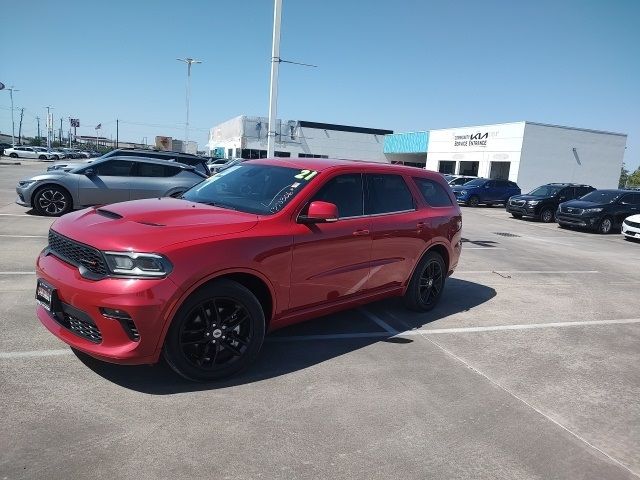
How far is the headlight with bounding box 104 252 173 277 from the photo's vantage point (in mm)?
3227

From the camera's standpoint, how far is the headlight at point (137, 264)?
3.23 meters

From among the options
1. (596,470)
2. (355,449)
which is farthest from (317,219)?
(596,470)

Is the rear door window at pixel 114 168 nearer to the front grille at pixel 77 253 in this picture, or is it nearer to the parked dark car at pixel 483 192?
the front grille at pixel 77 253

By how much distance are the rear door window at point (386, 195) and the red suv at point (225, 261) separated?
17mm

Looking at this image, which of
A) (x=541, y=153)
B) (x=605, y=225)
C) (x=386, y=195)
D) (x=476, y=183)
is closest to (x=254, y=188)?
(x=386, y=195)

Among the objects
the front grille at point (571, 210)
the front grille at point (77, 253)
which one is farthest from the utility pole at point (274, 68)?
the front grille at point (571, 210)

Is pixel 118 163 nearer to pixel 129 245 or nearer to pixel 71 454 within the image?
pixel 129 245

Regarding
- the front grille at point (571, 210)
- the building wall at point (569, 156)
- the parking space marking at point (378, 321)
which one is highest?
the building wall at point (569, 156)

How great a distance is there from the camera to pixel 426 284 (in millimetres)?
5902

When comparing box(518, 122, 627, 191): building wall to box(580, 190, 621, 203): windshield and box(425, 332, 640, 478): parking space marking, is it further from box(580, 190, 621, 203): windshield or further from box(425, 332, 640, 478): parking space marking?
box(425, 332, 640, 478): parking space marking

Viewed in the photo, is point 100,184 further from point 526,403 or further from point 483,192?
point 483,192

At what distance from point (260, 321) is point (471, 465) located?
71.1 inches

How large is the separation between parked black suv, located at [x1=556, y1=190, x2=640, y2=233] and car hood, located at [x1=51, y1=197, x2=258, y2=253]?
17.6m

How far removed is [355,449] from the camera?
118 inches
